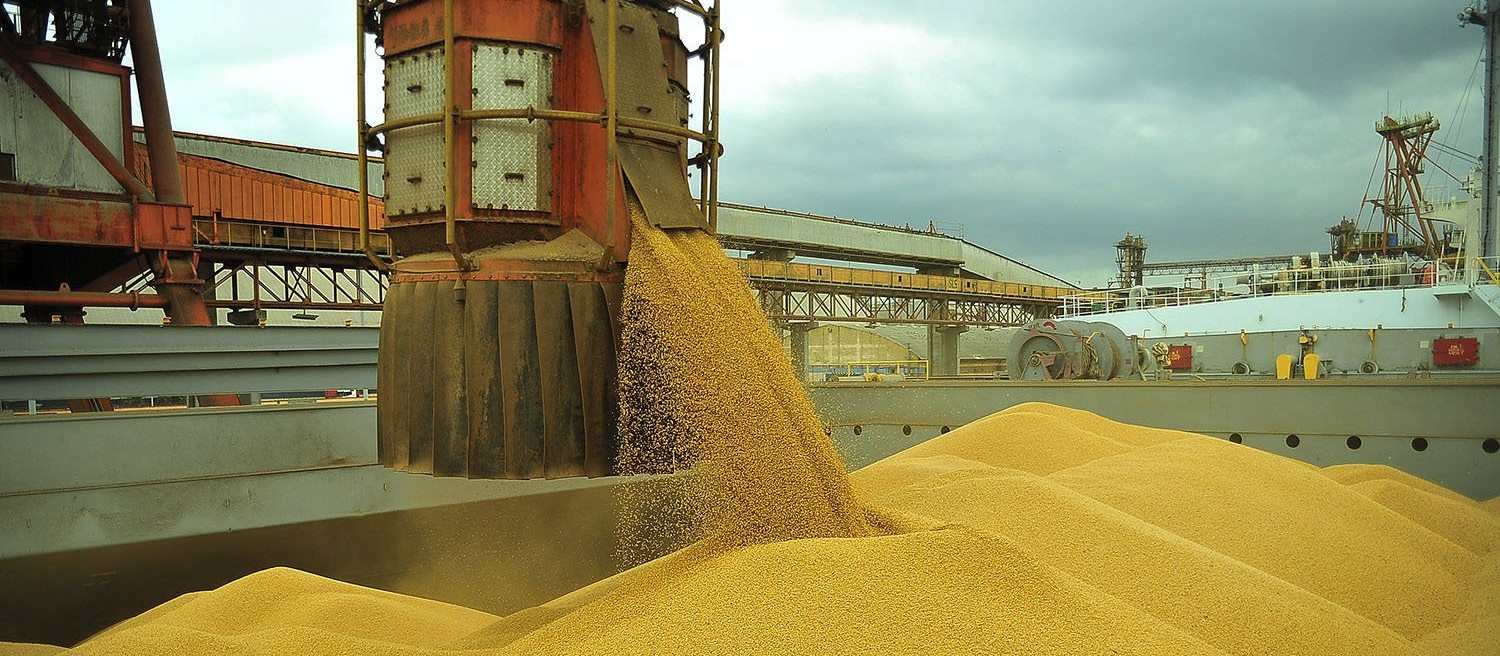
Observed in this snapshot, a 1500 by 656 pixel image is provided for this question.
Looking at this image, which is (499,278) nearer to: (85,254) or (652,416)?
(652,416)

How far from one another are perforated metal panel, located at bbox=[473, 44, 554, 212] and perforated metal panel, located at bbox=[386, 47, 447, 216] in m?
0.17

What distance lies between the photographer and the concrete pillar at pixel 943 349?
33.6 m

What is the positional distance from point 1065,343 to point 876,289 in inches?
643

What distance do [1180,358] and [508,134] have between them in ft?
48.0

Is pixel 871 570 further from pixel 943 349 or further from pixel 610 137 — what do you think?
pixel 943 349

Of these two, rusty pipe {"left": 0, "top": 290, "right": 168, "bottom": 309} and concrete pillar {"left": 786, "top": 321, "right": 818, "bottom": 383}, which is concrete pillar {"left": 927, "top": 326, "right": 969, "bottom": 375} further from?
rusty pipe {"left": 0, "top": 290, "right": 168, "bottom": 309}

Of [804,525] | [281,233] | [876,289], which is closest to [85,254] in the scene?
[281,233]

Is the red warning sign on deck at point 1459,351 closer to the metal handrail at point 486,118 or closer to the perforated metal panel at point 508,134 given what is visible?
the metal handrail at point 486,118

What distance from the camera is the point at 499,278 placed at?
3.80 meters

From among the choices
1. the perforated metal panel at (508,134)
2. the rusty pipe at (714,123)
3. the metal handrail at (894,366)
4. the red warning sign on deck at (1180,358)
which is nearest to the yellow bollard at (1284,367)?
the red warning sign on deck at (1180,358)

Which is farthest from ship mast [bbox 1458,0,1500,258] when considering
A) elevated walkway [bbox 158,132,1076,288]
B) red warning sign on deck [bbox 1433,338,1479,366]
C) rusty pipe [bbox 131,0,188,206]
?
rusty pipe [bbox 131,0,188,206]

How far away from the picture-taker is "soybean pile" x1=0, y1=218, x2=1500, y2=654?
287 cm

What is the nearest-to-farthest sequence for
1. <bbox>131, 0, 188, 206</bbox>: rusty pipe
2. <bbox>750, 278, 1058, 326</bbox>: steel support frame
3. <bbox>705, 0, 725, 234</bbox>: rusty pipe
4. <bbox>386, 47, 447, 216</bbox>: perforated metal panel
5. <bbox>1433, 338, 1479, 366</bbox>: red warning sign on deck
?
<bbox>386, 47, 447, 216</bbox>: perforated metal panel < <bbox>705, 0, 725, 234</bbox>: rusty pipe < <bbox>131, 0, 188, 206</bbox>: rusty pipe < <bbox>1433, 338, 1479, 366</bbox>: red warning sign on deck < <bbox>750, 278, 1058, 326</bbox>: steel support frame

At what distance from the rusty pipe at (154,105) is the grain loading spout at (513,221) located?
6.58 meters
